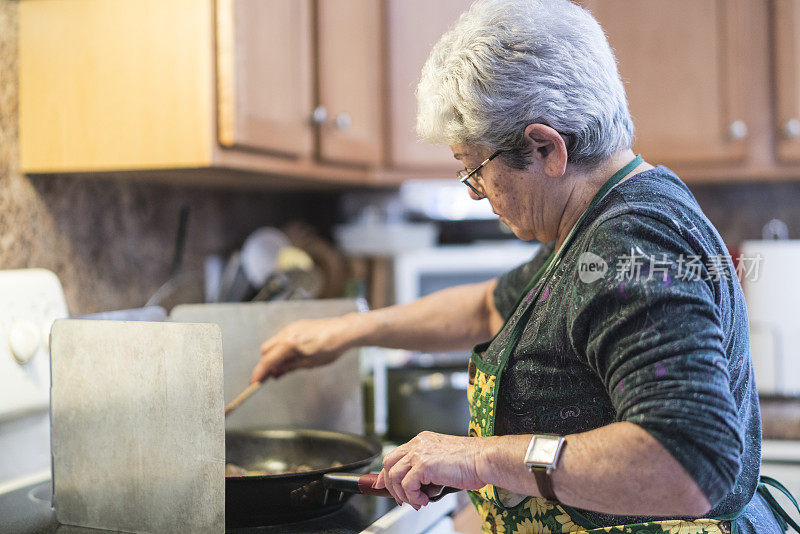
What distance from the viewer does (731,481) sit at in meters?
0.66

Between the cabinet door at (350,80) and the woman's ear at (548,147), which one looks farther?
the cabinet door at (350,80)

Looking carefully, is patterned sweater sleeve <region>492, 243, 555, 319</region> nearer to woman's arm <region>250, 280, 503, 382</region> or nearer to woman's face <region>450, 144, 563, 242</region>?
woman's arm <region>250, 280, 503, 382</region>

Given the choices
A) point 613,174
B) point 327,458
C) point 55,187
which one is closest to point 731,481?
point 613,174

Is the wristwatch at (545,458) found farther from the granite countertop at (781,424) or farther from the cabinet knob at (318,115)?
the granite countertop at (781,424)

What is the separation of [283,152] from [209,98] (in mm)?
256

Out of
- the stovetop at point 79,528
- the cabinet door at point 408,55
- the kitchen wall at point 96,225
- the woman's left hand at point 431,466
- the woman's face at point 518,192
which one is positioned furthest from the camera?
the cabinet door at point 408,55

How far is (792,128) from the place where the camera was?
183 centimetres

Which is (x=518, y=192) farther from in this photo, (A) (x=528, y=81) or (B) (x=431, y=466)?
(B) (x=431, y=466)

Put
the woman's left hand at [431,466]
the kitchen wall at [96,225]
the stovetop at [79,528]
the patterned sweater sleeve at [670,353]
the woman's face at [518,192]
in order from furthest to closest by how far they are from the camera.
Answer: the kitchen wall at [96,225] → the stovetop at [79,528] → the woman's face at [518,192] → the woman's left hand at [431,466] → the patterned sweater sleeve at [670,353]

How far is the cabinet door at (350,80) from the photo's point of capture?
1568mm

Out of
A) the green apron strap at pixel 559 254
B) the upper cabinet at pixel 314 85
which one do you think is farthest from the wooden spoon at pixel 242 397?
the green apron strap at pixel 559 254

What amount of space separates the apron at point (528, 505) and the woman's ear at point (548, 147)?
5 cm

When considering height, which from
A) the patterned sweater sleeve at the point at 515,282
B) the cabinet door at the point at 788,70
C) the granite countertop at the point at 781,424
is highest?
the cabinet door at the point at 788,70

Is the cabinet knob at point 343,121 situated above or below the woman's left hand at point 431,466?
above
